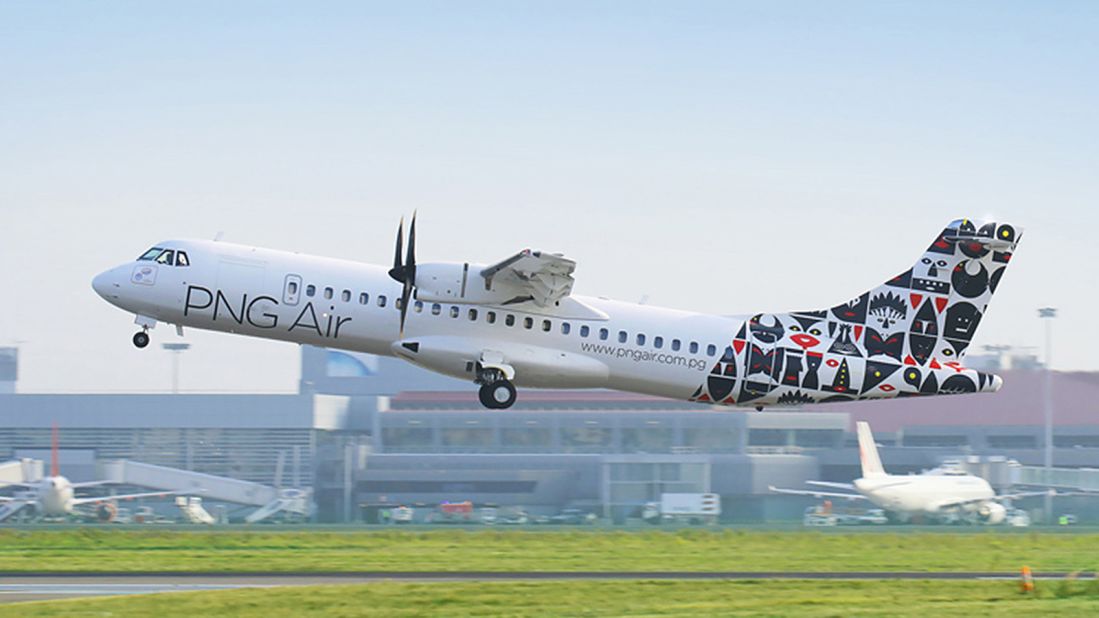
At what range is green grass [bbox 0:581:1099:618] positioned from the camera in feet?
93.6

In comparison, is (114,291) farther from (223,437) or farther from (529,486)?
(223,437)

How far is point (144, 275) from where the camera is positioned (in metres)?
33.6

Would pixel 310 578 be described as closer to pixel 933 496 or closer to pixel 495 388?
pixel 495 388

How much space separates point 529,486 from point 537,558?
2637cm

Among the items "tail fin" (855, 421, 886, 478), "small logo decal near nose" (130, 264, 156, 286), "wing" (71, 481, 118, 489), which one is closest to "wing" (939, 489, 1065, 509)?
"tail fin" (855, 421, 886, 478)

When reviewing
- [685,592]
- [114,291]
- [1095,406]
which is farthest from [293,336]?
[1095,406]

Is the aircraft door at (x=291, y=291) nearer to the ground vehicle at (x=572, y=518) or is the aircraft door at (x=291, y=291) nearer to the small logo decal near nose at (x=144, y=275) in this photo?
the small logo decal near nose at (x=144, y=275)

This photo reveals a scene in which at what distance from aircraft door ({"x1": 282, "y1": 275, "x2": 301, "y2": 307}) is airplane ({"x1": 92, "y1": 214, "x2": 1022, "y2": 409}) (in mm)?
32

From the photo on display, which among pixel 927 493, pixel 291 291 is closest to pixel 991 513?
pixel 927 493

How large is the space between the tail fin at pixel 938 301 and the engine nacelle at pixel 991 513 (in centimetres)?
2315

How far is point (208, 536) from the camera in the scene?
48.8 metres

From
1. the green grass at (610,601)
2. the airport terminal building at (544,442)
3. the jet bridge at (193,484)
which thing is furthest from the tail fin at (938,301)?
the jet bridge at (193,484)

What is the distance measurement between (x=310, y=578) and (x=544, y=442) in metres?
37.4

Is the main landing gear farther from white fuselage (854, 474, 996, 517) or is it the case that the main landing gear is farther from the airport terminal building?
white fuselage (854, 474, 996, 517)
